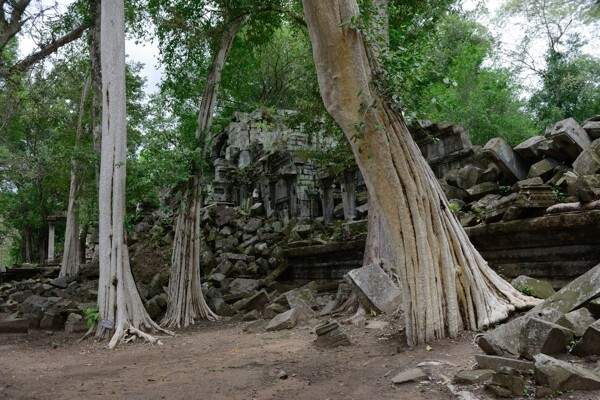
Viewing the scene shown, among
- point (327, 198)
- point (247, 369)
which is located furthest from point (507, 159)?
point (327, 198)

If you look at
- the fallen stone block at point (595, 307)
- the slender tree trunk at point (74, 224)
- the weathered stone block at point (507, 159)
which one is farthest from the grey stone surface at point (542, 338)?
the slender tree trunk at point (74, 224)

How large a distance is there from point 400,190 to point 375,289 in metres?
1.91

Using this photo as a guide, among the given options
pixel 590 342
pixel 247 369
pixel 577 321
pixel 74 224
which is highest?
pixel 74 224

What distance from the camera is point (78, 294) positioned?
1066 cm

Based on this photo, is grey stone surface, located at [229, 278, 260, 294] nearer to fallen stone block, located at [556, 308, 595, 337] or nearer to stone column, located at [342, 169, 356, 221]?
stone column, located at [342, 169, 356, 221]

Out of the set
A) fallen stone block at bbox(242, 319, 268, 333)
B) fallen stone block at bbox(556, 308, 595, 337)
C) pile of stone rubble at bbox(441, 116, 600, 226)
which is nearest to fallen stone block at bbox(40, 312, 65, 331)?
fallen stone block at bbox(242, 319, 268, 333)

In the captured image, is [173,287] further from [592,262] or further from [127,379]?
[592,262]

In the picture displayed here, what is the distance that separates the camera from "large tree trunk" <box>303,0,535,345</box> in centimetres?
417

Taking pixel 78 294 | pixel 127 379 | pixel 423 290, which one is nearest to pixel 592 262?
pixel 423 290

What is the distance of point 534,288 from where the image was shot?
15.7 feet

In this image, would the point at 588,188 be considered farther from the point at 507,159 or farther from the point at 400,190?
the point at 400,190

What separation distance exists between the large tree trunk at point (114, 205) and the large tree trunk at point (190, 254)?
91cm

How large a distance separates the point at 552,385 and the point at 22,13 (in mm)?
12020

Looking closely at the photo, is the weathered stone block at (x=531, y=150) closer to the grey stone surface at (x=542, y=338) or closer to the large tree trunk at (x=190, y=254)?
the grey stone surface at (x=542, y=338)
